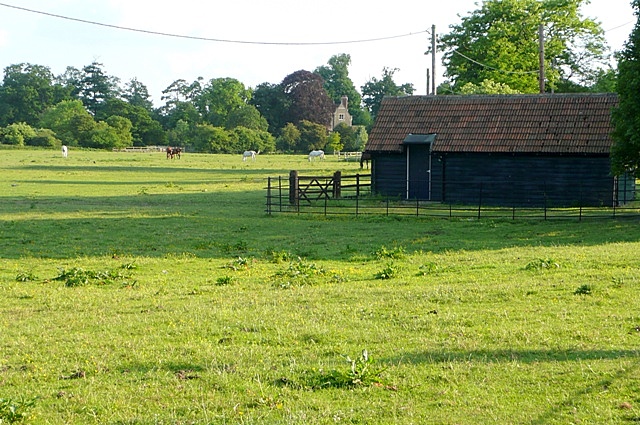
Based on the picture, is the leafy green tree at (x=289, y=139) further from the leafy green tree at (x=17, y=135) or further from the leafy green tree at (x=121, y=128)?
the leafy green tree at (x=17, y=135)

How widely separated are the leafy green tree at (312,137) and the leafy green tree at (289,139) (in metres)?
0.94

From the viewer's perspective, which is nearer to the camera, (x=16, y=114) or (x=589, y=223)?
(x=589, y=223)

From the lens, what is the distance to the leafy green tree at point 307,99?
132375mm

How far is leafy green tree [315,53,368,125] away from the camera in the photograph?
16079cm

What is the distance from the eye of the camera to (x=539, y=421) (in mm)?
6730

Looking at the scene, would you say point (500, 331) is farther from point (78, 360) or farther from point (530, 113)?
point (530, 113)

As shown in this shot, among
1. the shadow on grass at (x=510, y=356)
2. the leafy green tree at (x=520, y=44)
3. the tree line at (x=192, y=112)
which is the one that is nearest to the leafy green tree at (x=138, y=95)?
the tree line at (x=192, y=112)

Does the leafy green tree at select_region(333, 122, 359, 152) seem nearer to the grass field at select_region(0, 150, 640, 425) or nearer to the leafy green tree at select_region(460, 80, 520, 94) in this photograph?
the leafy green tree at select_region(460, 80, 520, 94)

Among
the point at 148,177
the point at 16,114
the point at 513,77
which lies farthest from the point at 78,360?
the point at 16,114

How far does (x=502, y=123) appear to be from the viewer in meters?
35.8

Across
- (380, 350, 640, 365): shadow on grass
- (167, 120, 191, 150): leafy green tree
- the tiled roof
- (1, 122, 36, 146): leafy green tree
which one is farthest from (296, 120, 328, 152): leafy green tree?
(380, 350, 640, 365): shadow on grass

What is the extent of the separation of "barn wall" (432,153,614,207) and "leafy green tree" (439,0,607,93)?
26.8 meters

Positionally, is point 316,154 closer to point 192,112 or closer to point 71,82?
point 192,112

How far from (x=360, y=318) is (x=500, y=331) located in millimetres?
2122
